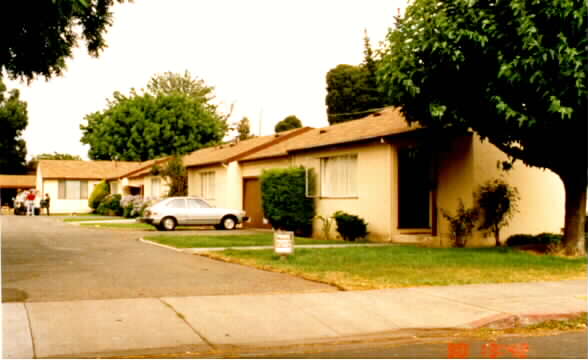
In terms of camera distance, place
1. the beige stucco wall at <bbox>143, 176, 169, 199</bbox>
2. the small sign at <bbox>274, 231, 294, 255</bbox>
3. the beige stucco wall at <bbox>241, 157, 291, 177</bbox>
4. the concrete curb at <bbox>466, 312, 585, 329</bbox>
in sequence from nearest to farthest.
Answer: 1. the concrete curb at <bbox>466, 312, 585, 329</bbox>
2. the small sign at <bbox>274, 231, 294, 255</bbox>
3. the beige stucco wall at <bbox>241, 157, 291, 177</bbox>
4. the beige stucco wall at <bbox>143, 176, 169, 199</bbox>

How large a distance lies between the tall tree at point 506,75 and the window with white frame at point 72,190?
4180cm

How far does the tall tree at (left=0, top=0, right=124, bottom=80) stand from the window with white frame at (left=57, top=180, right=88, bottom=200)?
41.0 m

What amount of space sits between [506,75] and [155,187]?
29.6 meters

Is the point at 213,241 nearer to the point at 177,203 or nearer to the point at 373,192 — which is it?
the point at 373,192

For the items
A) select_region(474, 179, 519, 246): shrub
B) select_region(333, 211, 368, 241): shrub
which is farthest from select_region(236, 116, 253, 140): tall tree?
select_region(474, 179, 519, 246): shrub

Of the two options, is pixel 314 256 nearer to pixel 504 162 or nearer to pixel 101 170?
pixel 504 162

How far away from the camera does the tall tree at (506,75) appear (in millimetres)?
12844

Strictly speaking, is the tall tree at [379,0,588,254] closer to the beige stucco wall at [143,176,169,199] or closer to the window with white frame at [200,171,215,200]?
the window with white frame at [200,171,215,200]

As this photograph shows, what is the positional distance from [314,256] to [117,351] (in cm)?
840

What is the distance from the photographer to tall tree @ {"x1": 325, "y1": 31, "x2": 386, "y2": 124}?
52.1 meters

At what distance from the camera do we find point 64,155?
313 ft

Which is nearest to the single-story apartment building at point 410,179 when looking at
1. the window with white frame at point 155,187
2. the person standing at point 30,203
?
the window with white frame at point 155,187

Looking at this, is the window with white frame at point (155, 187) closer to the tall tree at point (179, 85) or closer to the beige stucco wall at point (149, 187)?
the beige stucco wall at point (149, 187)

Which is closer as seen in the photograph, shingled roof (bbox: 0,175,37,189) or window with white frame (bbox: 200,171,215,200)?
window with white frame (bbox: 200,171,215,200)
